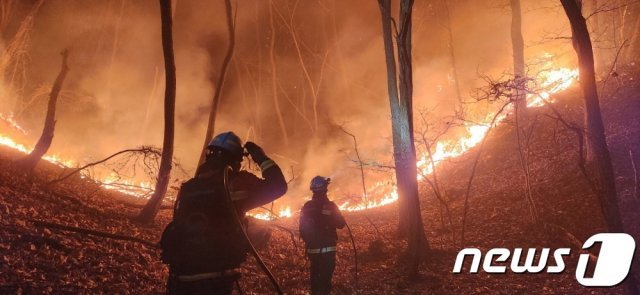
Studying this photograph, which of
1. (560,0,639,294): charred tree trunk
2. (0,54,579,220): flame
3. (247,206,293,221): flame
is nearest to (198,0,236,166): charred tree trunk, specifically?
(247,206,293,221): flame

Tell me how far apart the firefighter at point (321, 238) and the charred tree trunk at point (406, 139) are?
2.04 m

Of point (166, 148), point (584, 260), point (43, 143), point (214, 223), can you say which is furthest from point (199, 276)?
point (43, 143)

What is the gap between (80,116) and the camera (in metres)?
30.5

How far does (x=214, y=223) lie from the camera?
360 cm

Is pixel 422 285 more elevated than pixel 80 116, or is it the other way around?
pixel 80 116

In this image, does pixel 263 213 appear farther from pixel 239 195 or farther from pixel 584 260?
pixel 239 195

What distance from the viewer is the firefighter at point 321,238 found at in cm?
688

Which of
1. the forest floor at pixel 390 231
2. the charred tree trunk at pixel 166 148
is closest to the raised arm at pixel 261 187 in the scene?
the forest floor at pixel 390 231

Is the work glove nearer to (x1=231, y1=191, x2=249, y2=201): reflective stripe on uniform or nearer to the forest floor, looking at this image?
(x1=231, y1=191, x2=249, y2=201): reflective stripe on uniform

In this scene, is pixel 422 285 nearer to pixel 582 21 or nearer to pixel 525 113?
pixel 582 21

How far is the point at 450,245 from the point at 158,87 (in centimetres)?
3111

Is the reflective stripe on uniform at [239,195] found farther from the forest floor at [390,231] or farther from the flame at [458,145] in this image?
the flame at [458,145]

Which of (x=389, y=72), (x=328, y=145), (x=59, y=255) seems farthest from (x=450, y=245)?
→ (x=328, y=145)

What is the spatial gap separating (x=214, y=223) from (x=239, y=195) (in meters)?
0.34
